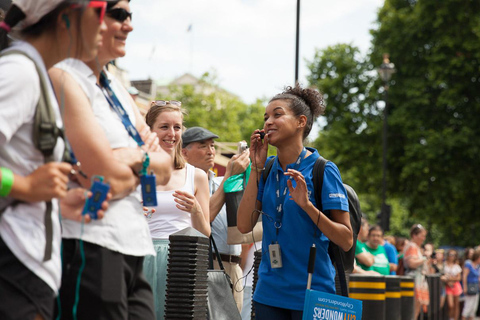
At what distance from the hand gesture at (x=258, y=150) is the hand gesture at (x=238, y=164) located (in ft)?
3.32

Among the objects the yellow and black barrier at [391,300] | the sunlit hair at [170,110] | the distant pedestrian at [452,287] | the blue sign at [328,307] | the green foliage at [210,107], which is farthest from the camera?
the green foliage at [210,107]

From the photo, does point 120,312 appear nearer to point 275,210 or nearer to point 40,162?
point 40,162

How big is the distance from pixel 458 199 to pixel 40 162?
2898 centimetres

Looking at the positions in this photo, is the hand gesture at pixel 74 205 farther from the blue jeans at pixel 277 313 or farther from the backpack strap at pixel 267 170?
the backpack strap at pixel 267 170

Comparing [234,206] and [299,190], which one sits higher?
[299,190]

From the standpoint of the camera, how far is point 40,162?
249cm

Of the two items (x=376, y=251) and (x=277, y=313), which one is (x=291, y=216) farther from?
(x=376, y=251)

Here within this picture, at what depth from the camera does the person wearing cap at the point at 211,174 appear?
6332 millimetres

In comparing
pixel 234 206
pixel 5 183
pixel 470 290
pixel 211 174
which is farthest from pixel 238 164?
pixel 470 290

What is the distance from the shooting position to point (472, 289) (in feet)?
77.1

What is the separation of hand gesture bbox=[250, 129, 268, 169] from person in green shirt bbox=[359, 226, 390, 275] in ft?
24.8

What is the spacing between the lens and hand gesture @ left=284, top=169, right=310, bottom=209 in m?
4.48

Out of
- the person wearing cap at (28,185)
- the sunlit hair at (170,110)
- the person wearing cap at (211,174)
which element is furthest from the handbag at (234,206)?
the person wearing cap at (28,185)

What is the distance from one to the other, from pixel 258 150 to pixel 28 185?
9.78 ft
